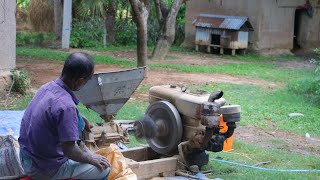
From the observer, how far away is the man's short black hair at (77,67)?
12.4ft

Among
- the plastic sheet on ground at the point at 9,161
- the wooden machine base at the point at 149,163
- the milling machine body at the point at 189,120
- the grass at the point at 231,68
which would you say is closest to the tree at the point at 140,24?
the grass at the point at 231,68

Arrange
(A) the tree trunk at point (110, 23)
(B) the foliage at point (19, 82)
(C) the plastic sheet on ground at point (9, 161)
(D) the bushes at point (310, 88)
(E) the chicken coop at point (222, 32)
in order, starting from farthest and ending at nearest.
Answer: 1. (A) the tree trunk at point (110, 23)
2. (E) the chicken coop at point (222, 32)
3. (D) the bushes at point (310, 88)
4. (B) the foliage at point (19, 82)
5. (C) the plastic sheet on ground at point (9, 161)

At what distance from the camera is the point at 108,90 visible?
5.52 m

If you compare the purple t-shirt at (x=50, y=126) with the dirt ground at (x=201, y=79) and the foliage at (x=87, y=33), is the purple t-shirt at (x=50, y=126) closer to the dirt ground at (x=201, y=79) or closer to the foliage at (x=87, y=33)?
the dirt ground at (x=201, y=79)

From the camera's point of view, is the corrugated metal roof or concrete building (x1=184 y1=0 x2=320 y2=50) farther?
concrete building (x1=184 y1=0 x2=320 y2=50)

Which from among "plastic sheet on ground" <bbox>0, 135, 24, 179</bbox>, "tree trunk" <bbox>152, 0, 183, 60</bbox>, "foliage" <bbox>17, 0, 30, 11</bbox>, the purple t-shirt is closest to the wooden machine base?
"plastic sheet on ground" <bbox>0, 135, 24, 179</bbox>

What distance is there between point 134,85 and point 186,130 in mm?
731

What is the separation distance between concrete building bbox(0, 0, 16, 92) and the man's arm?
633cm

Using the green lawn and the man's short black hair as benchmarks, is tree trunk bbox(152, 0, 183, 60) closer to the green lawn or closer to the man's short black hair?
the green lawn

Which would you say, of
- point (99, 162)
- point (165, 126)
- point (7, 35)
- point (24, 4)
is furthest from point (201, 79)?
point (24, 4)

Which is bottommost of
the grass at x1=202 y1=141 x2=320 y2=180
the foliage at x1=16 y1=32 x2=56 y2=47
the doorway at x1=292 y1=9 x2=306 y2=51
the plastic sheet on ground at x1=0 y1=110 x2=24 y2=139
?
the grass at x1=202 y1=141 x2=320 y2=180

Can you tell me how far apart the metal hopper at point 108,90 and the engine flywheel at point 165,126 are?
46 centimetres

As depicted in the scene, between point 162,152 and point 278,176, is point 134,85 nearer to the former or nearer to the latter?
point 162,152

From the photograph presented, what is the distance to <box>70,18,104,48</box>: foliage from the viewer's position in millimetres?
20703
